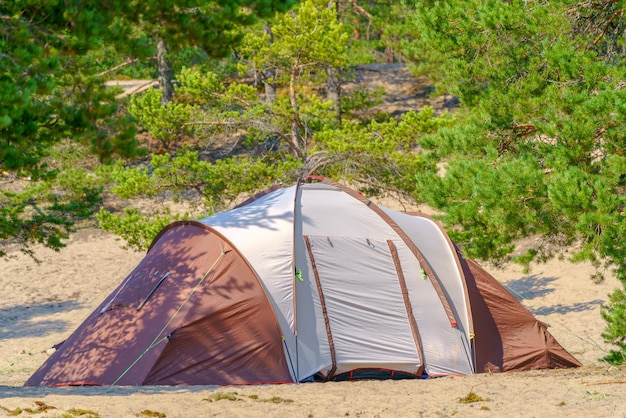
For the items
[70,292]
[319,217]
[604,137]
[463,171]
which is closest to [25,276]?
[70,292]

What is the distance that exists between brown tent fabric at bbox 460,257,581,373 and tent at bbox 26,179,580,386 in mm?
17

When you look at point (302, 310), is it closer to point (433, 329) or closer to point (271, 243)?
point (271, 243)

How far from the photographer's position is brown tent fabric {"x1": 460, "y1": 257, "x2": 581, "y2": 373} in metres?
9.80

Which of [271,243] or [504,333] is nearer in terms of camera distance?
[271,243]

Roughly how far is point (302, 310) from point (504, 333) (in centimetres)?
276

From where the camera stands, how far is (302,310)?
9172mm

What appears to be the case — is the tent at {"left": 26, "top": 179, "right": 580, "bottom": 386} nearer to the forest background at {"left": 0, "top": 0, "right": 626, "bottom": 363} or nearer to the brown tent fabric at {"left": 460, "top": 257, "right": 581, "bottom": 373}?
the brown tent fabric at {"left": 460, "top": 257, "right": 581, "bottom": 373}

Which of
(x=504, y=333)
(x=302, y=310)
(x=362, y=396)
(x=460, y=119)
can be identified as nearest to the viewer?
(x=362, y=396)

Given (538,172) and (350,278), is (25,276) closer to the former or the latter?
(350,278)

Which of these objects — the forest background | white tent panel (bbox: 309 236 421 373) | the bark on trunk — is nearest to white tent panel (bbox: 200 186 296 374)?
white tent panel (bbox: 309 236 421 373)

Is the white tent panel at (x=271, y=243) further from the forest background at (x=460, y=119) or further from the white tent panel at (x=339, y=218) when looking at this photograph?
the forest background at (x=460, y=119)

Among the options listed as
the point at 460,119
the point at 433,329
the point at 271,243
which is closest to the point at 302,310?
the point at 271,243

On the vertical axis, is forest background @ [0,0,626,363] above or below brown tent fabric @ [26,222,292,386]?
above

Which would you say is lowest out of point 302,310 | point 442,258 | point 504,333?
point 504,333
